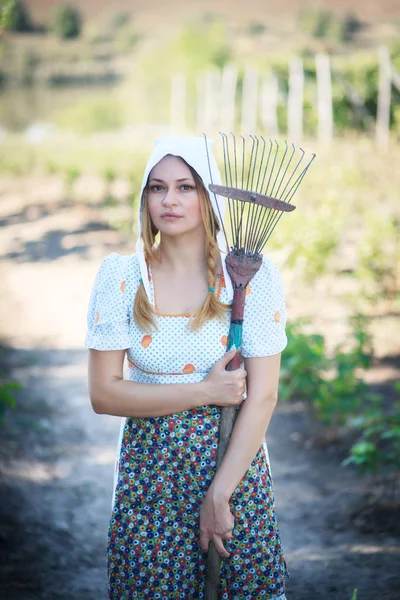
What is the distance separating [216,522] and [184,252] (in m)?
0.70

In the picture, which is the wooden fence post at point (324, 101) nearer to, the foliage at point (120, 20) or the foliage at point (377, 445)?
the foliage at point (377, 445)

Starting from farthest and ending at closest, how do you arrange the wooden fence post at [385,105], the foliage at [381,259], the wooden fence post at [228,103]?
the wooden fence post at [228,103]
the wooden fence post at [385,105]
the foliage at [381,259]

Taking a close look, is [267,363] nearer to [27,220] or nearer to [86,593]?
[86,593]

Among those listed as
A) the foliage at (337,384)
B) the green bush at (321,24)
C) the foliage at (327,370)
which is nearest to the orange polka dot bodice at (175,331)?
the foliage at (337,384)

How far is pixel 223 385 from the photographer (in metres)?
1.76

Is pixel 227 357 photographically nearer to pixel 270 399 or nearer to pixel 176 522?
pixel 270 399

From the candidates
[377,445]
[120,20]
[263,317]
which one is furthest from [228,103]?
[120,20]

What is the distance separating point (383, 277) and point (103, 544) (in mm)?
3406

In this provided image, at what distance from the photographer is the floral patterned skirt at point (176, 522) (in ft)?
5.98

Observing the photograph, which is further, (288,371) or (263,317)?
(288,371)

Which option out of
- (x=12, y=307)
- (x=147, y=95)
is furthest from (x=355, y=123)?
(x=147, y=95)

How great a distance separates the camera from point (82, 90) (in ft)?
148

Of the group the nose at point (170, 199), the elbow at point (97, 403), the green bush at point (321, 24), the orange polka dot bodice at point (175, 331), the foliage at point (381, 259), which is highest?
the green bush at point (321, 24)

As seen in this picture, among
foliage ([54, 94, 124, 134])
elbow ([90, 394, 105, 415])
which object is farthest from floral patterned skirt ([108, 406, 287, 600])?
foliage ([54, 94, 124, 134])
